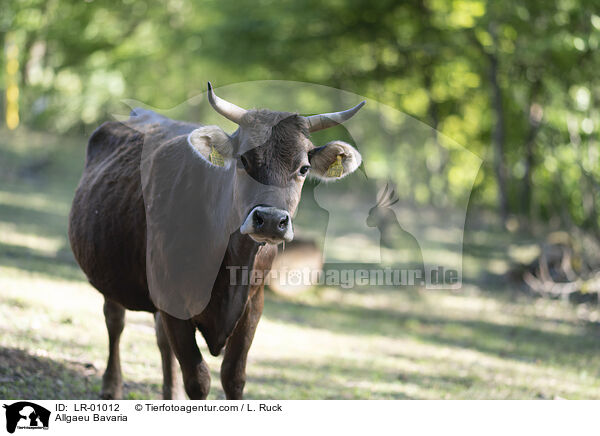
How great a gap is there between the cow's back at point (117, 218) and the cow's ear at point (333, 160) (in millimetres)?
1258

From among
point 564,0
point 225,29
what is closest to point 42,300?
point 225,29

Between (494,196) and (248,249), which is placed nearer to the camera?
(248,249)

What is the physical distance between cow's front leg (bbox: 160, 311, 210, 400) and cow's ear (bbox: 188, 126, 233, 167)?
1.04 metres

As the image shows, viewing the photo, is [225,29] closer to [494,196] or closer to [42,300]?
[42,300]

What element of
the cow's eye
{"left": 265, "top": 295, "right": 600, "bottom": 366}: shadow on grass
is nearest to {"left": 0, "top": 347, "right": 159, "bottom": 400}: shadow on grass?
the cow's eye

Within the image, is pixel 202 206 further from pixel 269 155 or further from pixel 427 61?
pixel 427 61

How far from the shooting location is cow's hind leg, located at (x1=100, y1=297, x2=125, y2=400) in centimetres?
542

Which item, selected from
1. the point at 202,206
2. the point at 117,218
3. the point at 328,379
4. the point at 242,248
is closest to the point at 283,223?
the point at 242,248

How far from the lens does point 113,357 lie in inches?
215

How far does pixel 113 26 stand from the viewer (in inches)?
949

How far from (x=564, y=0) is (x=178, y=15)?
577 inches

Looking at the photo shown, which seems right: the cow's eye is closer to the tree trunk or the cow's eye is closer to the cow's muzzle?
the cow's muzzle
